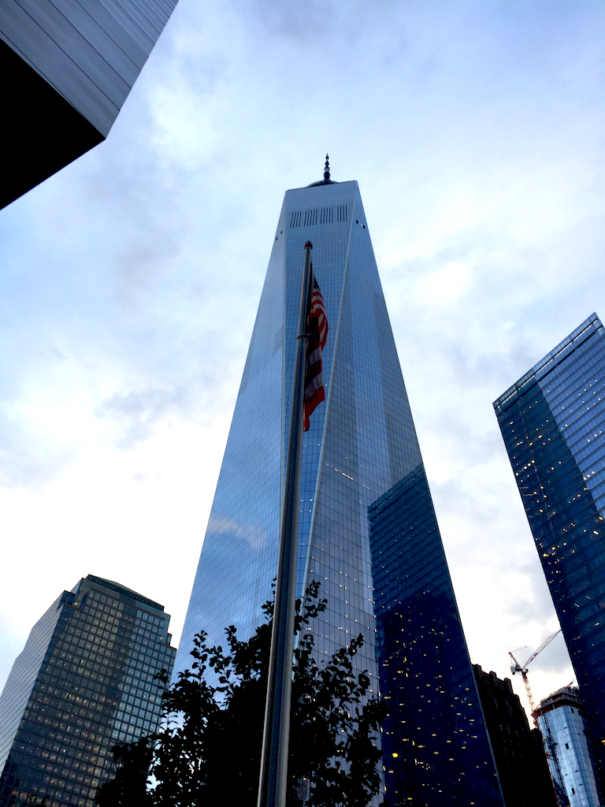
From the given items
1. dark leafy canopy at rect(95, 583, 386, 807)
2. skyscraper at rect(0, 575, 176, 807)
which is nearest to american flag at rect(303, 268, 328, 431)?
dark leafy canopy at rect(95, 583, 386, 807)

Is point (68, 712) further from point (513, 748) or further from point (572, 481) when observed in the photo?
point (572, 481)

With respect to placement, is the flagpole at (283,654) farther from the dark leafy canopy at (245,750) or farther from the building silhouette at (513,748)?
the building silhouette at (513,748)

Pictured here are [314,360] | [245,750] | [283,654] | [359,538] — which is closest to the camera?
[283,654]

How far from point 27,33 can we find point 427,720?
119m

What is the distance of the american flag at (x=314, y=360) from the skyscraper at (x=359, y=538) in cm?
8054

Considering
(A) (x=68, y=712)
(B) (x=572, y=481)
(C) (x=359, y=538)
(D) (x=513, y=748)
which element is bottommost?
(D) (x=513, y=748)

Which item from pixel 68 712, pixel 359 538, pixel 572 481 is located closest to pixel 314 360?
pixel 359 538

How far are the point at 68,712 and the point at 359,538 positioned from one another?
4855 inches

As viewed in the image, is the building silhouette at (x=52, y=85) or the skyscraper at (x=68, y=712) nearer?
the building silhouette at (x=52, y=85)

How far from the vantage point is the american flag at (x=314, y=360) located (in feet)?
56.0

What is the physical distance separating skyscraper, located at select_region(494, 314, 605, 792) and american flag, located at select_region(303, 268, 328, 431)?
114 meters

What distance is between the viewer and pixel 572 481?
130875mm

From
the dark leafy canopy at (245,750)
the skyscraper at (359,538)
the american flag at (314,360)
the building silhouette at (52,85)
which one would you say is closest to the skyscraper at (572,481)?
the skyscraper at (359,538)

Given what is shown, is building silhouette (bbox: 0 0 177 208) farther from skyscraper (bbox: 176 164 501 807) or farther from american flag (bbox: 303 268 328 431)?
skyscraper (bbox: 176 164 501 807)
